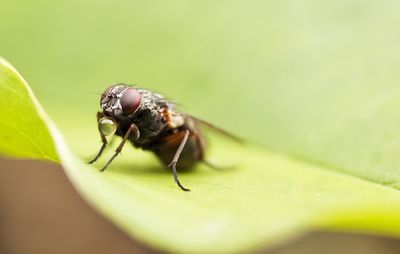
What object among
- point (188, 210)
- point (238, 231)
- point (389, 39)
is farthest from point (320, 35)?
point (238, 231)

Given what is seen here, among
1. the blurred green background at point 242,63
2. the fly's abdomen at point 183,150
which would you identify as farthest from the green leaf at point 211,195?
the blurred green background at point 242,63

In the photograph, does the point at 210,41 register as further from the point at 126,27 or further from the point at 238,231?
the point at 238,231

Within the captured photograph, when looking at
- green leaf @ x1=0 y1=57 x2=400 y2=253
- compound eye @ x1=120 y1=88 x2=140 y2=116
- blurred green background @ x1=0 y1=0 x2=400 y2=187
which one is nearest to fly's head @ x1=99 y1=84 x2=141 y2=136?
compound eye @ x1=120 y1=88 x2=140 y2=116

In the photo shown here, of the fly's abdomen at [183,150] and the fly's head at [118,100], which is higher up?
the fly's head at [118,100]

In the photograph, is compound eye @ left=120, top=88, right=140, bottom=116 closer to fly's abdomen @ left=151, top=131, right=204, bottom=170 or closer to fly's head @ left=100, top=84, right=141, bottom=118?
fly's head @ left=100, top=84, right=141, bottom=118

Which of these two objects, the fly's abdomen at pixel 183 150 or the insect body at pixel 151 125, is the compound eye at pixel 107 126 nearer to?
the insect body at pixel 151 125

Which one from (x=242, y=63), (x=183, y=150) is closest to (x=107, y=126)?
(x=183, y=150)

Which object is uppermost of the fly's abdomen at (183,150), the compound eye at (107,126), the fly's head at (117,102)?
the fly's head at (117,102)
